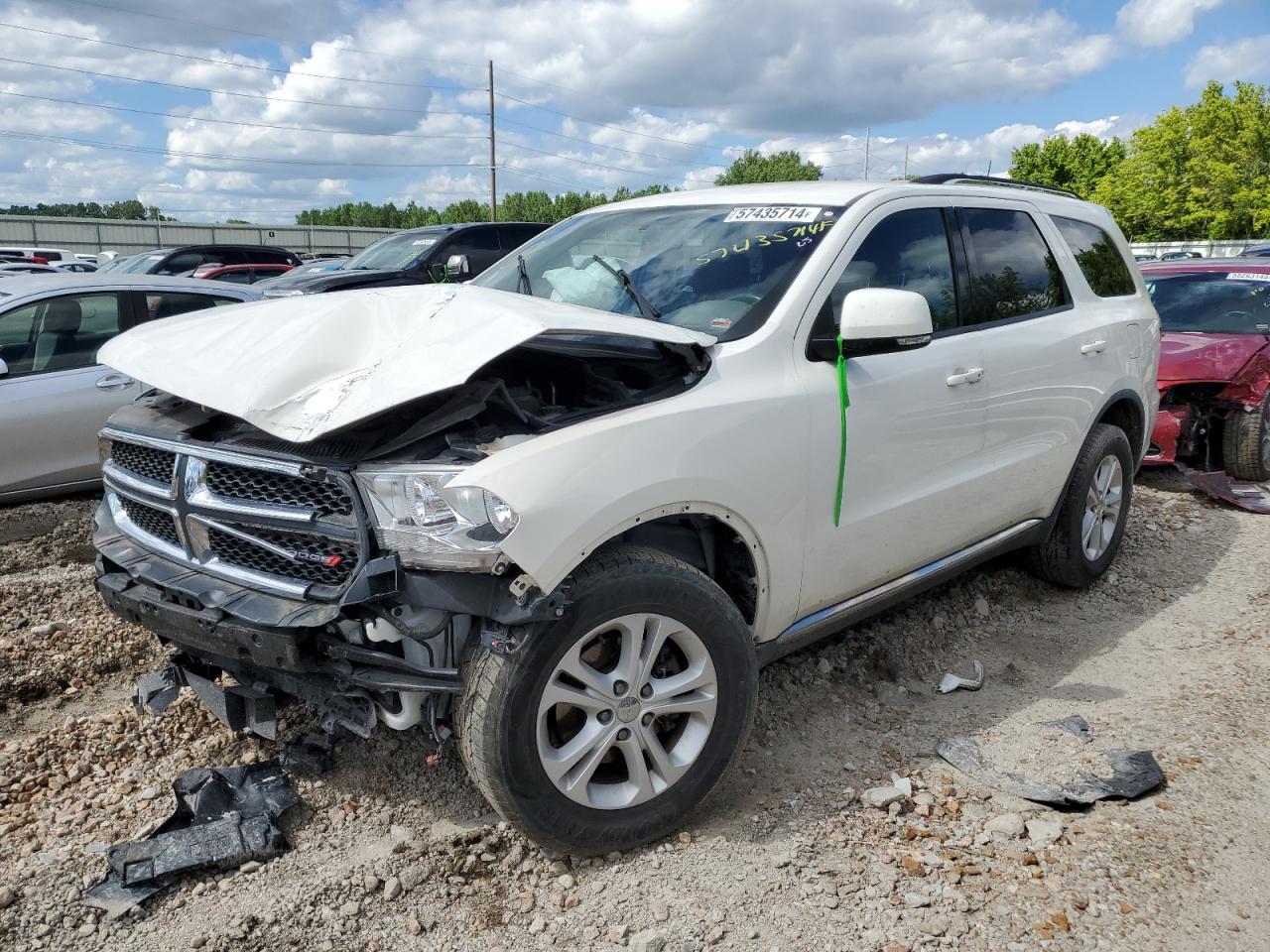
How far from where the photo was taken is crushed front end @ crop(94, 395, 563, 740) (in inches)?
97.6

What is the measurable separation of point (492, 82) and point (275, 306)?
163 feet

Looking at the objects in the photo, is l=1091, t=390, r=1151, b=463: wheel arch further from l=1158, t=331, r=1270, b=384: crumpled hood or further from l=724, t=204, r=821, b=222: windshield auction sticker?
l=724, t=204, r=821, b=222: windshield auction sticker

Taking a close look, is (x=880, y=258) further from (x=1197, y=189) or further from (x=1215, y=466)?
(x=1197, y=189)

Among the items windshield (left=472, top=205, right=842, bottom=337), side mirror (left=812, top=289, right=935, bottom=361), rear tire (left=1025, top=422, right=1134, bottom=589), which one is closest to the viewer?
side mirror (left=812, top=289, right=935, bottom=361)

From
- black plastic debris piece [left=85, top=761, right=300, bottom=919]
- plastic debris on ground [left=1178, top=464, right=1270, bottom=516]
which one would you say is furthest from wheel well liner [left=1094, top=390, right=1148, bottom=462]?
black plastic debris piece [left=85, top=761, right=300, bottom=919]

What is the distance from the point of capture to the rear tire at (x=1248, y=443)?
285 inches

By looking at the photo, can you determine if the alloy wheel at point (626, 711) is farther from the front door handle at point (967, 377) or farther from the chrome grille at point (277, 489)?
the front door handle at point (967, 377)

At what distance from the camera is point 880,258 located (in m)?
3.62

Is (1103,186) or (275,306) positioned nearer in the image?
(275,306)

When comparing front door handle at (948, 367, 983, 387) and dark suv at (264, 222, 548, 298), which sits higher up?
dark suv at (264, 222, 548, 298)

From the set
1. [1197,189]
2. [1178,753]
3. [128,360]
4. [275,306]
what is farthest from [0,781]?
[1197,189]

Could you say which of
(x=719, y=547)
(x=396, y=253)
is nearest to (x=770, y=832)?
(x=719, y=547)

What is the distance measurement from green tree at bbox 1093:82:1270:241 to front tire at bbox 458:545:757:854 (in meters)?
51.3

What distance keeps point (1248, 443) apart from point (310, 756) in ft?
22.9
